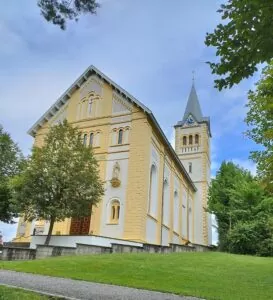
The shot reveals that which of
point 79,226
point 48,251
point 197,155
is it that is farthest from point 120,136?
point 197,155

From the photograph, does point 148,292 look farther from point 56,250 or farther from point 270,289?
point 56,250

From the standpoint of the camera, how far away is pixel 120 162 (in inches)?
1223

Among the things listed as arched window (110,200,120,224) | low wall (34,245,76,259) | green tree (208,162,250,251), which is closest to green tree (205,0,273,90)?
low wall (34,245,76,259)

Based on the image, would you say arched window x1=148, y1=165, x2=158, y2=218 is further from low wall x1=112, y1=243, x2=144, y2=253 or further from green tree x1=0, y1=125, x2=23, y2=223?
green tree x1=0, y1=125, x2=23, y2=223

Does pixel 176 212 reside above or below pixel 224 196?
below

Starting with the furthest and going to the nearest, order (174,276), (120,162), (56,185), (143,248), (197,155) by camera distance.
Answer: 1. (197,155)
2. (120,162)
3. (143,248)
4. (56,185)
5. (174,276)

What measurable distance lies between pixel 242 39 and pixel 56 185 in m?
19.1

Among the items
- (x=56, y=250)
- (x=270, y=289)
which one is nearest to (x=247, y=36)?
(x=270, y=289)

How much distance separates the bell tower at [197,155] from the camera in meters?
53.5

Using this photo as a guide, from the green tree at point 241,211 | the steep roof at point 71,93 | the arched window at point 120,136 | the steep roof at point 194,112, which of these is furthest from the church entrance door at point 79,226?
the steep roof at point 194,112

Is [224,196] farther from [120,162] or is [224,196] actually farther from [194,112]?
[194,112]

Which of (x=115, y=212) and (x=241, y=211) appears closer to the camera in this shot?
(x=115, y=212)

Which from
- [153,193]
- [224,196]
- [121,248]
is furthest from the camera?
[224,196]

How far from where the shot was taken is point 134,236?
2762 cm
